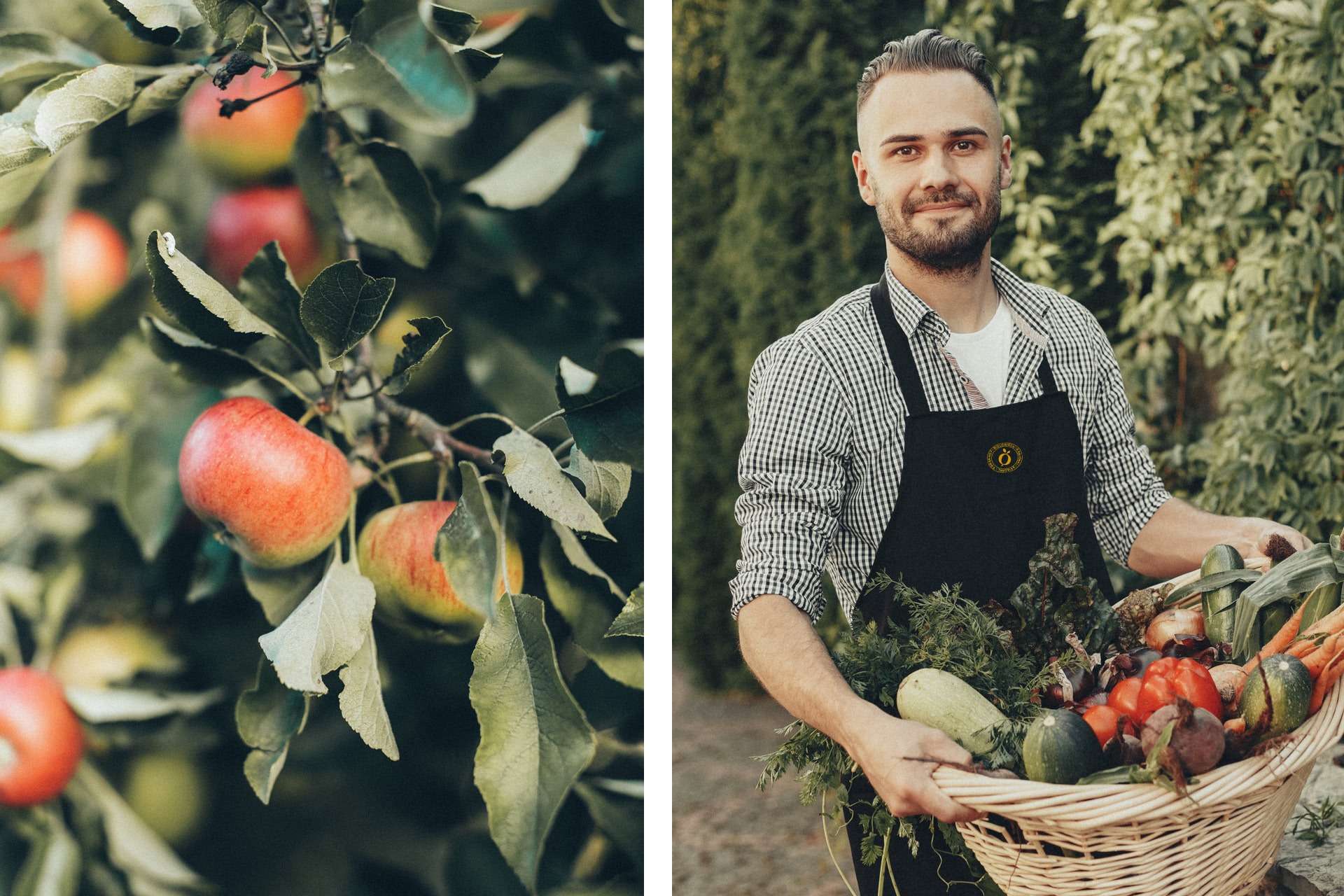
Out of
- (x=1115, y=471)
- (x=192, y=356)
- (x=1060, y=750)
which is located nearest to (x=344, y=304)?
(x=192, y=356)

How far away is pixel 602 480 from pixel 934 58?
0.83 meters

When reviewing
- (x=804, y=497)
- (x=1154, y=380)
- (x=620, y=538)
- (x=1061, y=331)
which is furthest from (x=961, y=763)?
(x=1154, y=380)

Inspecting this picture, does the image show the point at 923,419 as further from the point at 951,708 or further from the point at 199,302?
the point at 199,302

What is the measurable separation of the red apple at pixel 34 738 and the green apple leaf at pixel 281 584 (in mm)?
274

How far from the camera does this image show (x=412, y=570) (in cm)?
150

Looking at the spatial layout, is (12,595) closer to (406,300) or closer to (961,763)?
(406,300)

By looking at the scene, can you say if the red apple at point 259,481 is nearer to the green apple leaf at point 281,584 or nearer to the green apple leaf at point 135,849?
the green apple leaf at point 281,584

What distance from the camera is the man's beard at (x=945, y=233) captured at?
167 centimetres

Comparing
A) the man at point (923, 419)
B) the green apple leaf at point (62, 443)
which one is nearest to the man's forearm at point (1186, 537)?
the man at point (923, 419)

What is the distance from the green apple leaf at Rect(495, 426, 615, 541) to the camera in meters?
1.52

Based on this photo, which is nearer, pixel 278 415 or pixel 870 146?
pixel 278 415

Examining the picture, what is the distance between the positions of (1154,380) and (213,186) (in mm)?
2076

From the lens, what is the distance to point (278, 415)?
4.77ft

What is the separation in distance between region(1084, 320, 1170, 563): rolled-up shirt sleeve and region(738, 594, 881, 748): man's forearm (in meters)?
0.63
